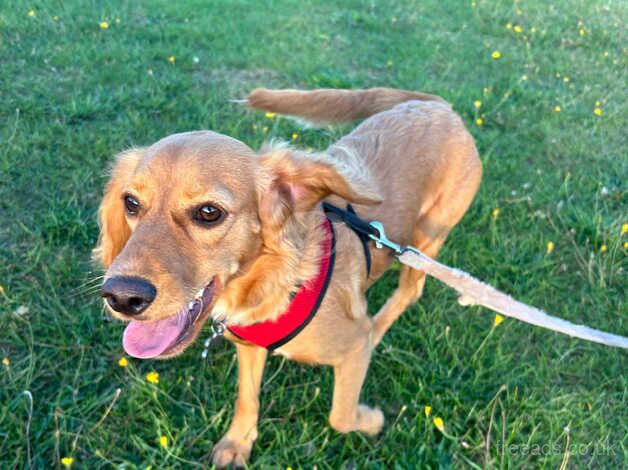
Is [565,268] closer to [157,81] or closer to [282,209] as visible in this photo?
[282,209]

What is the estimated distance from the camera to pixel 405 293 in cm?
300

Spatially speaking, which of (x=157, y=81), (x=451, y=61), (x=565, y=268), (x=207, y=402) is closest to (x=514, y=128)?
(x=451, y=61)

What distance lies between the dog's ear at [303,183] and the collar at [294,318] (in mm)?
240

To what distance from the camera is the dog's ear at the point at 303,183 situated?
1.84 metres

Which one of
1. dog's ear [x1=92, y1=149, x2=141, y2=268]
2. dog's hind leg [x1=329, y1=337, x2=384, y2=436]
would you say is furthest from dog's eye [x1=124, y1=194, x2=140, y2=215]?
dog's hind leg [x1=329, y1=337, x2=384, y2=436]

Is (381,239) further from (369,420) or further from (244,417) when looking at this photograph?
(244,417)

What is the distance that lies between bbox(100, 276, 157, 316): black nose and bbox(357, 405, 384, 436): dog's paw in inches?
48.9

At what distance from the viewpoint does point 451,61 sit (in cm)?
564

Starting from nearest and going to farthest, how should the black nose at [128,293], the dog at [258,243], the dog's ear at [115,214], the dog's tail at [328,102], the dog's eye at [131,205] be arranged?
1. the black nose at [128,293]
2. the dog at [258,243]
3. the dog's eye at [131,205]
4. the dog's ear at [115,214]
5. the dog's tail at [328,102]

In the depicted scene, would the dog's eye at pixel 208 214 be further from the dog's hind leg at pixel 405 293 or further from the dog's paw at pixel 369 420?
the dog's hind leg at pixel 405 293

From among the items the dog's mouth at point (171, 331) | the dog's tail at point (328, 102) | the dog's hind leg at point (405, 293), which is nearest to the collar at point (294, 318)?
the dog's mouth at point (171, 331)

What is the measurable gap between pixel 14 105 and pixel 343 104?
9.25 feet

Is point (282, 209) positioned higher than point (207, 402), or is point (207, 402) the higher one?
point (282, 209)

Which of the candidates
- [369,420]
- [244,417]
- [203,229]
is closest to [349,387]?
[369,420]
